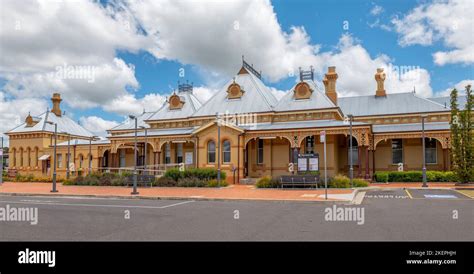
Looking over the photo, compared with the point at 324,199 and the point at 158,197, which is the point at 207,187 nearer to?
the point at 158,197

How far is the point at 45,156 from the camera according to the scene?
44.0 meters

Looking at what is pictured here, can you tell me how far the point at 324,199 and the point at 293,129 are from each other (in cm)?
1284

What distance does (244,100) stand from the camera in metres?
35.5

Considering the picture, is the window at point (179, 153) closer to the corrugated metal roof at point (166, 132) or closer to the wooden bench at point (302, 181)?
the corrugated metal roof at point (166, 132)

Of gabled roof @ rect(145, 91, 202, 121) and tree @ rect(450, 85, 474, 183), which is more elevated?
gabled roof @ rect(145, 91, 202, 121)

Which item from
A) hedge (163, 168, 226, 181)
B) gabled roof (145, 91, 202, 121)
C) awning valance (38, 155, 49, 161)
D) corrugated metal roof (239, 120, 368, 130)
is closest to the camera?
hedge (163, 168, 226, 181)

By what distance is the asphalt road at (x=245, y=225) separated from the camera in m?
8.57

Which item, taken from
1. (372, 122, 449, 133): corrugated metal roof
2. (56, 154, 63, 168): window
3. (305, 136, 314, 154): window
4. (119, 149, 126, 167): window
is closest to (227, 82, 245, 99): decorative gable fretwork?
(305, 136, 314, 154): window

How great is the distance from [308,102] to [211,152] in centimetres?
945

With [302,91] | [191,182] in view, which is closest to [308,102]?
[302,91]

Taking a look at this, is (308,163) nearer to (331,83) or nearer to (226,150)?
(226,150)

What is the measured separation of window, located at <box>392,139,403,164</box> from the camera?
106 feet

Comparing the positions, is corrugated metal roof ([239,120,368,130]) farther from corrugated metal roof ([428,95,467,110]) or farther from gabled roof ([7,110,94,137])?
gabled roof ([7,110,94,137])

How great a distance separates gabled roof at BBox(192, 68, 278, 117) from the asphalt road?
20969 mm
